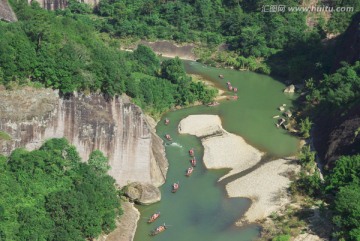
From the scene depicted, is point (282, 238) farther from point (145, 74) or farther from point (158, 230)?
point (145, 74)

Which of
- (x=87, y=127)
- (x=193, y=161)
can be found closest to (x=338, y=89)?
(x=193, y=161)

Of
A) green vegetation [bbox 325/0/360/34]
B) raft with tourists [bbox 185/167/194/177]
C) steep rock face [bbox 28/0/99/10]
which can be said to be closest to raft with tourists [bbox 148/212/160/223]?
raft with tourists [bbox 185/167/194/177]

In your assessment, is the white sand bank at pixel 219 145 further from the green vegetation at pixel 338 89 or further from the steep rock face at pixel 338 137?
the green vegetation at pixel 338 89

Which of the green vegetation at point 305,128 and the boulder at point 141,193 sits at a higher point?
the green vegetation at point 305,128

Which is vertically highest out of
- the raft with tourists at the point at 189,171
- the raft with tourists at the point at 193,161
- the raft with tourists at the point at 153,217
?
the raft with tourists at the point at 193,161

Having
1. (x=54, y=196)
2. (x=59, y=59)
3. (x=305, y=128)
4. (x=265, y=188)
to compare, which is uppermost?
(x=59, y=59)

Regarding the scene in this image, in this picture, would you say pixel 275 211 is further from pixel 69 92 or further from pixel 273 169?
pixel 69 92

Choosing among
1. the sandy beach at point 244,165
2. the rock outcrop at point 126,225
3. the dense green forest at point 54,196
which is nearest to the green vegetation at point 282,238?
the sandy beach at point 244,165
